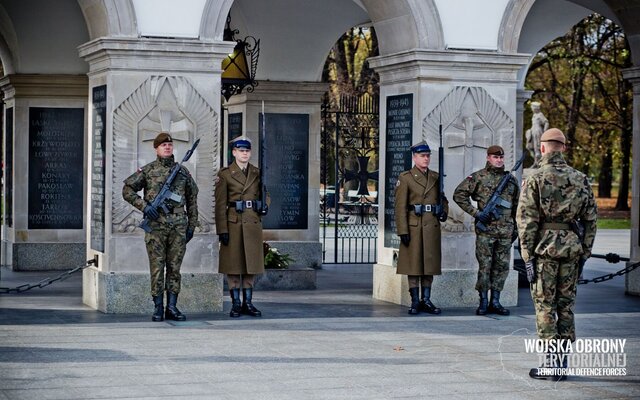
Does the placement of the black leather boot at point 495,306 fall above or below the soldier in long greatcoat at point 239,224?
below

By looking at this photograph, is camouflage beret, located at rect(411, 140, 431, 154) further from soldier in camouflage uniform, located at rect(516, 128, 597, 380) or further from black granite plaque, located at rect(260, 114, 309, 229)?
black granite plaque, located at rect(260, 114, 309, 229)

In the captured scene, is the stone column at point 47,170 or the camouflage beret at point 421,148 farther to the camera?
the stone column at point 47,170

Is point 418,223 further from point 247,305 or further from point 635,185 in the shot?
point 635,185

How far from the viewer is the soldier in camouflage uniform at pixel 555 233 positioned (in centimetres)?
864

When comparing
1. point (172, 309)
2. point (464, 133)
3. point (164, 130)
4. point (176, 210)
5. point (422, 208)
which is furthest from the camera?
point (464, 133)

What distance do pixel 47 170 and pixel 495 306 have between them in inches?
307

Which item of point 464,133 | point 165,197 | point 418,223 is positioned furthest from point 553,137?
point 464,133

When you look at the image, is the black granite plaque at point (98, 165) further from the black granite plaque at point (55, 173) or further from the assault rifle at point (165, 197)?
the black granite plaque at point (55, 173)

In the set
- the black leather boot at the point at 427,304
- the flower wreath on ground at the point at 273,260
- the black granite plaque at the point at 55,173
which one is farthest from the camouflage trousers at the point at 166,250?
the black granite plaque at the point at 55,173

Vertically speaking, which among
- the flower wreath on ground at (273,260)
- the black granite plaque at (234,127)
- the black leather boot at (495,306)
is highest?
the black granite plaque at (234,127)

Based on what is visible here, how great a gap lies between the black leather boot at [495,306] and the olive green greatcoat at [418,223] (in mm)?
618

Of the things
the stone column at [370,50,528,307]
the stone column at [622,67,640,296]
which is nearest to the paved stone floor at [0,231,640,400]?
the stone column at [370,50,528,307]

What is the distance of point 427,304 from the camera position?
12.7 metres

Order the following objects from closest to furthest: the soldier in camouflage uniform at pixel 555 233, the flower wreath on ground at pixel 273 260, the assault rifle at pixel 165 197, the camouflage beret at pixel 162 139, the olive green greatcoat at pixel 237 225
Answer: the soldier in camouflage uniform at pixel 555 233, the assault rifle at pixel 165 197, the camouflage beret at pixel 162 139, the olive green greatcoat at pixel 237 225, the flower wreath on ground at pixel 273 260
